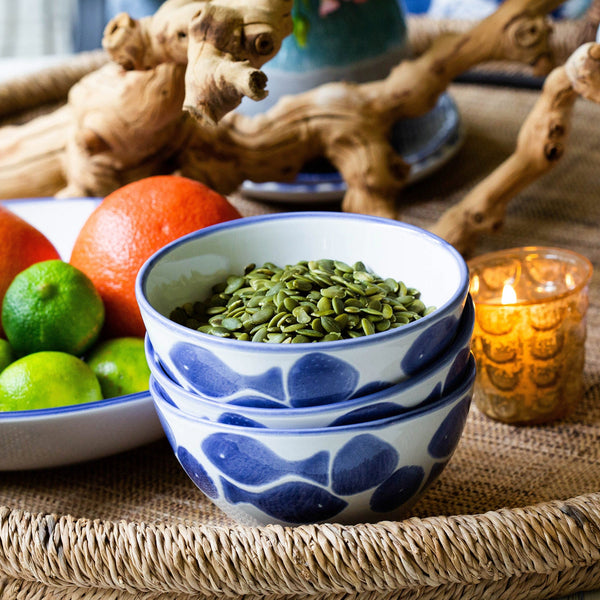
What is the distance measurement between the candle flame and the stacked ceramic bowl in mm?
174

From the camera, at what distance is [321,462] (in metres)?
0.51

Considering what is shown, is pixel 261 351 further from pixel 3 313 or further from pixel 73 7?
pixel 73 7

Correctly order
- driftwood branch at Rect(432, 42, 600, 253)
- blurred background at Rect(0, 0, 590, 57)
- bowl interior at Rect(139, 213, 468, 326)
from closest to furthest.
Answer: bowl interior at Rect(139, 213, 468, 326), driftwood branch at Rect(432, 42, 600, 253), blurred background at Rect(0, 0, 590, 57)

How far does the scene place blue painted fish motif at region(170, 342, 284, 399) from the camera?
0.49 metres

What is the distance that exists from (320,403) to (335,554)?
92mm

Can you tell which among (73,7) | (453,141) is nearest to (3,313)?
(453,141)

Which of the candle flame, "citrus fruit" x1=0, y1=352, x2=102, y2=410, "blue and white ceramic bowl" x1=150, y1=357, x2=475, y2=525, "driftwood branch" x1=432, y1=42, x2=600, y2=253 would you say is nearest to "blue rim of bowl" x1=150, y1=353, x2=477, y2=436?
"blue and white ceramic bowl" x1=150, y1=357, x2=475, y2=525

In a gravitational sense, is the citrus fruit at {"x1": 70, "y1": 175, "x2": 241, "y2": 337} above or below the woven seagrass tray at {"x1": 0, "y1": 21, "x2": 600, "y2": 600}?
above

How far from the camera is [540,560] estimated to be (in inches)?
20.1

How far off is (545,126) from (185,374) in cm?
51

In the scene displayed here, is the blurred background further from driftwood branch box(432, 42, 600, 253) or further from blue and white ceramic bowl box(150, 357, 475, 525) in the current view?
blue and white ceramic bowl box(150, 357, 475, 525)

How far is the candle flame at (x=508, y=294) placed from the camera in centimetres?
Answer: 75

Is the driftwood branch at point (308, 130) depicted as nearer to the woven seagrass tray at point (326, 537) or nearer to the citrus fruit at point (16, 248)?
the citrus fruit at point (16, 248)

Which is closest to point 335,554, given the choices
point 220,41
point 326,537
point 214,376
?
point 326,537
